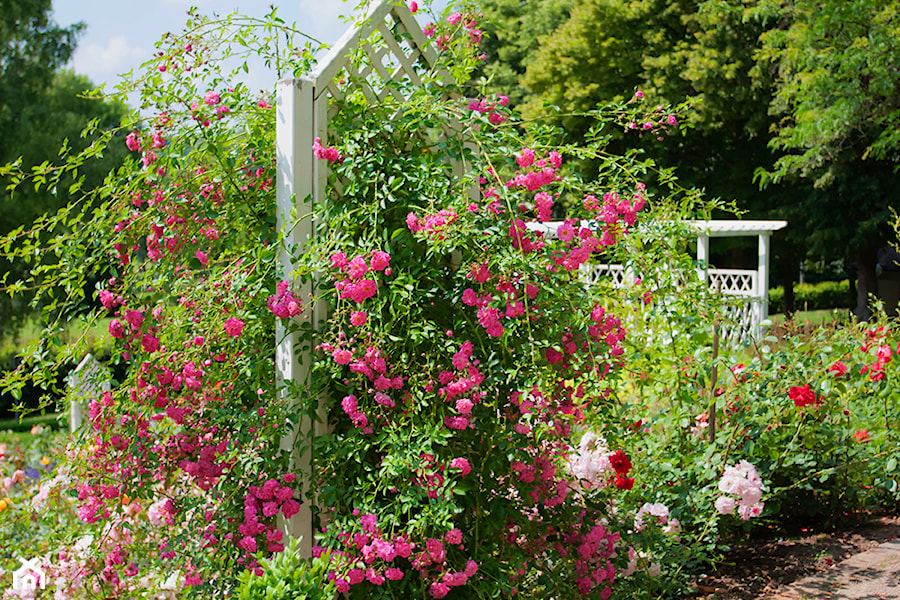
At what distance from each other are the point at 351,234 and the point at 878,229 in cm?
1445

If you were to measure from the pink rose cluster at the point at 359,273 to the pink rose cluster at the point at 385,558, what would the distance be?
0.59 meters

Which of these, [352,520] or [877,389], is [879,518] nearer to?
[877,389]

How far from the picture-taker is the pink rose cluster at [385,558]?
2033 millimetres

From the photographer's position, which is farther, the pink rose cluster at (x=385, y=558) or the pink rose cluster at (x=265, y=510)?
the pink rose cluster at (x=265, y=510)

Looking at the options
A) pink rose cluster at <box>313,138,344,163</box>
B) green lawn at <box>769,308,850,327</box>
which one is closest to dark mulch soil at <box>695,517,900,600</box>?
green lawn at <box>769,308,850,327</box>

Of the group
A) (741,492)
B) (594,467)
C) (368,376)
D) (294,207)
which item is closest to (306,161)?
(294,207)

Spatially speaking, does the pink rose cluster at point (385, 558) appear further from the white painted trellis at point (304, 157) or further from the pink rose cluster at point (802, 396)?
the pink rose cluster at point (802, 396)

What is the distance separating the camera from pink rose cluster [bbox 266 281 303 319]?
214cm

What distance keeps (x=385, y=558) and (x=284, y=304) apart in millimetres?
720

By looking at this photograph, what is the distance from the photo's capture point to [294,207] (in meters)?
2.29

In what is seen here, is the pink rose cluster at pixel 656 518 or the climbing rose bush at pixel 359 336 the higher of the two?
the climbing rose bush at pixel 359 336

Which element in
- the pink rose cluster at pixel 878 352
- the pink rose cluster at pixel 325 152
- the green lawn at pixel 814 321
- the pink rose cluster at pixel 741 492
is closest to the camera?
the pink rose cluster at pixel 325 152

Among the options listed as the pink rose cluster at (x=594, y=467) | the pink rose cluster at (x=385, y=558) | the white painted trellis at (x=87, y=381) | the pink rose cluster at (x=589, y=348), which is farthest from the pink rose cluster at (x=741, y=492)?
the white painted trellis at (x=87, y=381)

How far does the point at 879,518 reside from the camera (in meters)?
3.63
